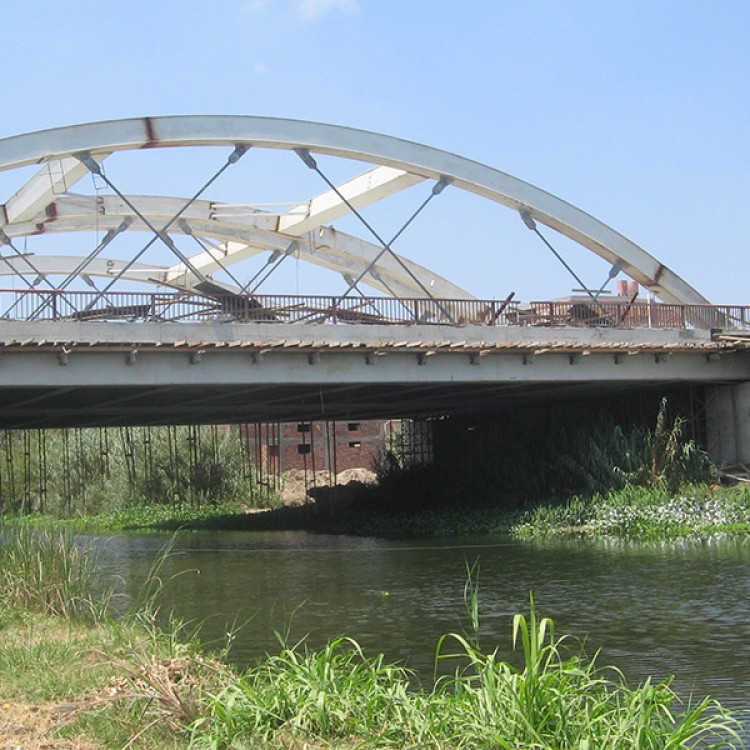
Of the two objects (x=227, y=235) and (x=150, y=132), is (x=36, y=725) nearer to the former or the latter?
(x=150, y=132)

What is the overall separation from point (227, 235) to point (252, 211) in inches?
47.2

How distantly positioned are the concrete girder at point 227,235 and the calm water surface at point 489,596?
31.0 ft

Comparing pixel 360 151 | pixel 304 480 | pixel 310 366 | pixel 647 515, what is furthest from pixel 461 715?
pixel 304 480

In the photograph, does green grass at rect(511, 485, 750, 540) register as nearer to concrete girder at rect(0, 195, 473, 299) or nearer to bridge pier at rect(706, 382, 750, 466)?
bridge pier at rect(706, 382, 750, 466)

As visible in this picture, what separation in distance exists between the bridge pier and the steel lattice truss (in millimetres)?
3690

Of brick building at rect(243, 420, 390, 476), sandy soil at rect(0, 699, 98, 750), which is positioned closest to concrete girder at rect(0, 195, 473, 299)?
brick building at rect(243, 420, 390, 476)

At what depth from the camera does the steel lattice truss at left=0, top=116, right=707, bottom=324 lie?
2391 centimetres

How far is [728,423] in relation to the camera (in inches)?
1138

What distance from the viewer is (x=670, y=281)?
31625mm

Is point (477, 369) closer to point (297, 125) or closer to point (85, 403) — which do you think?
point (297, 125)

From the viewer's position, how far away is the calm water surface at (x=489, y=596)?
1184 centimetres

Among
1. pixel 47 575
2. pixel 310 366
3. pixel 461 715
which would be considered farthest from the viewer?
pixel 310 366

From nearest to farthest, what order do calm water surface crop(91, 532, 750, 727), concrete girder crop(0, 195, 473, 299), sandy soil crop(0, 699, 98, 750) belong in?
1. sandy soil crop(0, 699, 98, 750)
2. calm water surface crop(91, 532, 750, 727)
3. concrete girder crop(0, 195, 473, 299)

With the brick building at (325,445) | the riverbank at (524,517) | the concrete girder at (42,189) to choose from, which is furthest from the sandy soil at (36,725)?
the brick building at (325,445)
